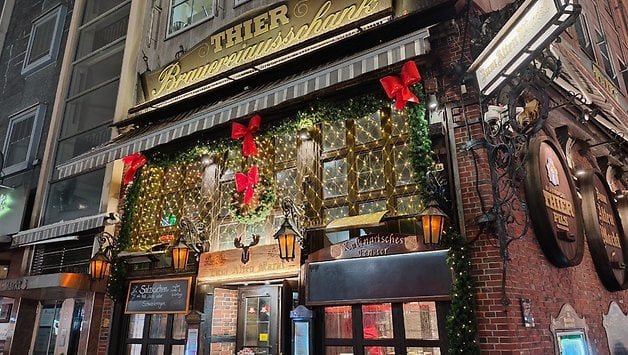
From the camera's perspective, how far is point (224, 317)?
326 inches

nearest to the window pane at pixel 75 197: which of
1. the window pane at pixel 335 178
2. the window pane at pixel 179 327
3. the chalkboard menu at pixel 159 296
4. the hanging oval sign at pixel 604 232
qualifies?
the chalkboard menu at pixel 159 296

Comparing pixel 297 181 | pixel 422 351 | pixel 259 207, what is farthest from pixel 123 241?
pixel 422 351

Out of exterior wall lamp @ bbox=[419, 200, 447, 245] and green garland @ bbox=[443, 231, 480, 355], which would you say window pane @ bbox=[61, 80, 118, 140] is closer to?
exterior wall lamp @ bbox=[419, 200, 447, 245]

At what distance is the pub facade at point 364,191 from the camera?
527 centimetres

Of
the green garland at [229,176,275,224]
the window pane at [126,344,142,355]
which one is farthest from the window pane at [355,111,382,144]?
the window pane at [126,344,142,355]

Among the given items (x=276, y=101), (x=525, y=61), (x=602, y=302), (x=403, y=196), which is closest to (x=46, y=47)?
(x=276, y=101)

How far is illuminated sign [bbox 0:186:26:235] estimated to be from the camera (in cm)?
1188

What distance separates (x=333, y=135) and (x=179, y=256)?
3.38 meters

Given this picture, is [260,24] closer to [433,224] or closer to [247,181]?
[247,181]

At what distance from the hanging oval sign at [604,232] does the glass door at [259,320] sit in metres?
5.67

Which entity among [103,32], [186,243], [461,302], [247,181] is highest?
[103,32]

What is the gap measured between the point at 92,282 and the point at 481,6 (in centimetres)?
887

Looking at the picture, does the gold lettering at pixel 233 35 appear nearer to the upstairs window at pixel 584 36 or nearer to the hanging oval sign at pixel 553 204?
the hanging oval sign at pixel 553 204

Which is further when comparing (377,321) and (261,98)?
(261,98)
